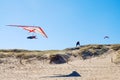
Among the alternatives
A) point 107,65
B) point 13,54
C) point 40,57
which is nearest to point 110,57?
point 107,65

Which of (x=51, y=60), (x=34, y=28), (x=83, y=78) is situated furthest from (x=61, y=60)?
(x=83, y=78)

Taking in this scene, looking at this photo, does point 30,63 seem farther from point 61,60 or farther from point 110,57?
point 110,57

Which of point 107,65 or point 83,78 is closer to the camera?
point 83,78

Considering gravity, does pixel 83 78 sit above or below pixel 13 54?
below

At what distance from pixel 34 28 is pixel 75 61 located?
1194 centimetres

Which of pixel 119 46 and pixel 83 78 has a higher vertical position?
pixel 119 46

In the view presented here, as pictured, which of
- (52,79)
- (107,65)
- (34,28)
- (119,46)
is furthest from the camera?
(119,46)

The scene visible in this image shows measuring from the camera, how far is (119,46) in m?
40.6

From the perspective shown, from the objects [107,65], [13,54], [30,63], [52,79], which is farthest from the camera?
[13,54]

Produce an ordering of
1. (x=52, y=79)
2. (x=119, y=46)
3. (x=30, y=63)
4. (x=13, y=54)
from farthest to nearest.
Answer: (x=119, y=46) < (x=13, y=54) < (x=30, y=63) < (x=52, y=79)

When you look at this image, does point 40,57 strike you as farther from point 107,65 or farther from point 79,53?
point 107,65

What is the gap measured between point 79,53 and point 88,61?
293cm

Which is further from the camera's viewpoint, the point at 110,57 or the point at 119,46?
the point at 119,46

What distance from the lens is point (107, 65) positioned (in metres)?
32.2
